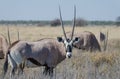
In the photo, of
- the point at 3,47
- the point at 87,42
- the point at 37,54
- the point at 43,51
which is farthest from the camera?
the point at 87,42

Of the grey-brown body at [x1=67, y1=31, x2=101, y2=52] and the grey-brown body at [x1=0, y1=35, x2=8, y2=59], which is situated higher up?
the grey-brown body at [x1=0, y1=35, x2=8, y2=59]

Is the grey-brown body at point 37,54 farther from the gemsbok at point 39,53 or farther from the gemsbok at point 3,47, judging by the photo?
the gemsbok at point 3,47

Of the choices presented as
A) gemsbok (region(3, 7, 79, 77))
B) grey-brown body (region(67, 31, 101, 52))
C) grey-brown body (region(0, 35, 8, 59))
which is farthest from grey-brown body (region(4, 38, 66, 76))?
grey-brown body (region(67, 31, 101, 52))

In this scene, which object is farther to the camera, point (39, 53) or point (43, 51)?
point (43, 51)

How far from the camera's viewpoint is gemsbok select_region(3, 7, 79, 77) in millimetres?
11055

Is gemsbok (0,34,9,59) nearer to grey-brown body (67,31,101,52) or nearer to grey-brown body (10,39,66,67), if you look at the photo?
grey-brown body (10,39,66,67)

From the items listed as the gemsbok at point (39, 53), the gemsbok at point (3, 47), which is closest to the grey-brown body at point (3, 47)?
the gemsbok at point (3, 47)

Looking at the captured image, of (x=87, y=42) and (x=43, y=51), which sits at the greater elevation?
(x=43, y=51)

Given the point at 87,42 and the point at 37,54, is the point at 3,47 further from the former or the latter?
the point at 87,42

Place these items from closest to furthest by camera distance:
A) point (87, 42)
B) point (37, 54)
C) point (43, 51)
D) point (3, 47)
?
point (37, 54)
point (43, 51)
point (3, 47)
point (87, 42)

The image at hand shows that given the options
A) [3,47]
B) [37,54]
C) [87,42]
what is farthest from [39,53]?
[87,42]

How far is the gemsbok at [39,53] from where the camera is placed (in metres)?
11.1

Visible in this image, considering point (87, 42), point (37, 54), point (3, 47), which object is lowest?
point (87, 42)

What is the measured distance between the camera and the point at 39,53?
37.7 ft
